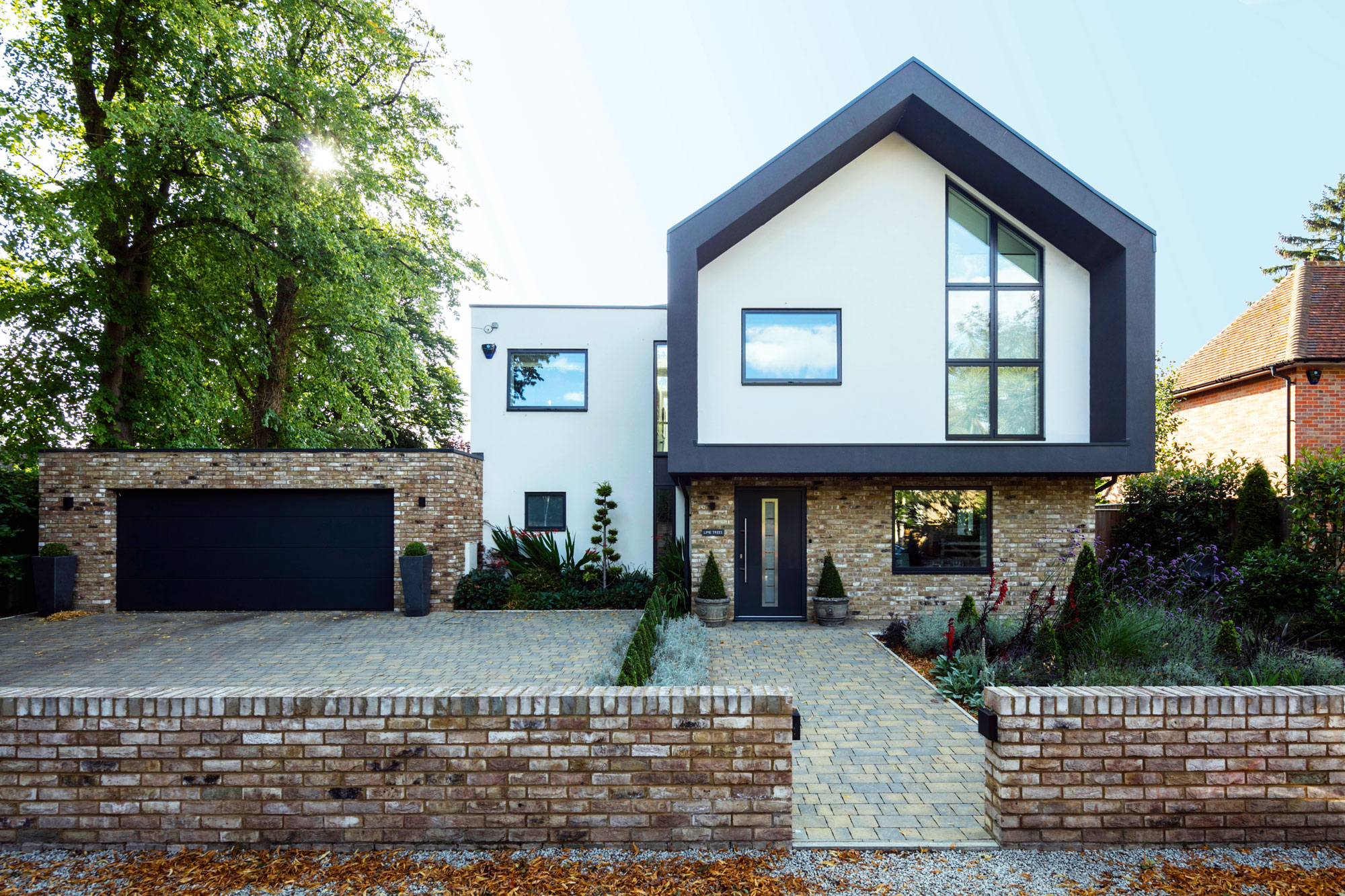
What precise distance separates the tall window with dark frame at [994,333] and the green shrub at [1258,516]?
3.76 m

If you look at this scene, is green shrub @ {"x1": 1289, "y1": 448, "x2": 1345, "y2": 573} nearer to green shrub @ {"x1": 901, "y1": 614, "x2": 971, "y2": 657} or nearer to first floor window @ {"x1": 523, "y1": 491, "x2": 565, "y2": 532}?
green shrub @ {"x1": 901, "y1": 614, "x2": 971, "y2": 657}

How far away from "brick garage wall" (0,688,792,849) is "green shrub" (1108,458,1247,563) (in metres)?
10.0

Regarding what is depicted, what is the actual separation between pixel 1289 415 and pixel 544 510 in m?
14.5

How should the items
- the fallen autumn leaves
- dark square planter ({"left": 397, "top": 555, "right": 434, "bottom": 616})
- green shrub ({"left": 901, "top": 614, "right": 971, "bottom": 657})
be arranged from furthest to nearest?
dark square planter ({"left": 397, "top": 555, "right": 434, "bottom": 616})
green shrub ({"left": 901, "top": 614, "right": 971, "bottom": 657})
the fallen autumn leaves

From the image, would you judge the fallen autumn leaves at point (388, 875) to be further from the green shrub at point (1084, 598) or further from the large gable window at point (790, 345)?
the large gable window at point (790, 345)

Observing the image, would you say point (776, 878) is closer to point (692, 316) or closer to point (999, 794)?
point (999, 794)

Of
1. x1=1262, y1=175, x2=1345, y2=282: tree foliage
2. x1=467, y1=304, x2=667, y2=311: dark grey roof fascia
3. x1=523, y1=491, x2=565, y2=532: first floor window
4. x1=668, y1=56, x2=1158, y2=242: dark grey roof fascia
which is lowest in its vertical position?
x1=523, y1=491, x2=565, y2=532: first floor window

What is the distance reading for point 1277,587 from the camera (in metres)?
8.39

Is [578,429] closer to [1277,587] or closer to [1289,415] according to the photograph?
[1277,587]

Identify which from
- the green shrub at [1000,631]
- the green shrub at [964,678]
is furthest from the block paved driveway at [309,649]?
the green shrub at [1000,631]

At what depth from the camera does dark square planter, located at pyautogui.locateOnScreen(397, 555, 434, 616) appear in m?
10.4

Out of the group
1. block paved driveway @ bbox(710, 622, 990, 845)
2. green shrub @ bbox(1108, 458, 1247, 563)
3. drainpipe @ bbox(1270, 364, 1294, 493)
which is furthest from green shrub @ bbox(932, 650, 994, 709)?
drainpipe @ bbox(1270, 364, 1294, 493)

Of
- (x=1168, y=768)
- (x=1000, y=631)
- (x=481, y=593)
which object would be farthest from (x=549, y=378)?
(x=1168, y=768)

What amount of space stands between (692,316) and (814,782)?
21.1 feet
